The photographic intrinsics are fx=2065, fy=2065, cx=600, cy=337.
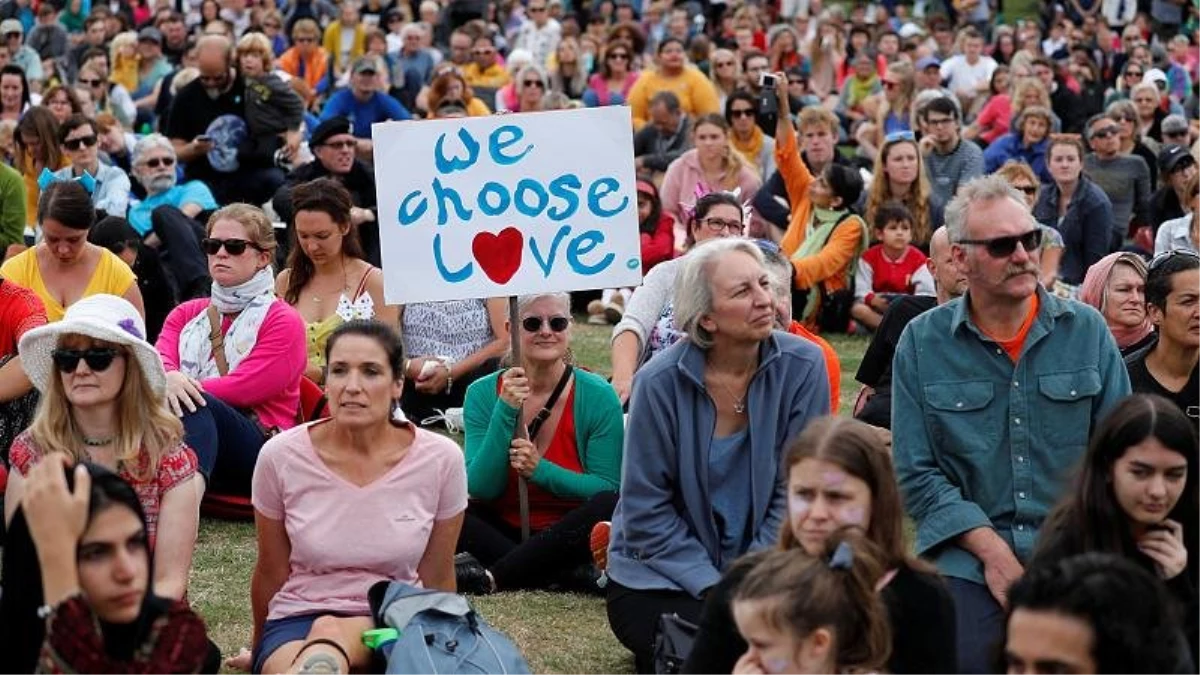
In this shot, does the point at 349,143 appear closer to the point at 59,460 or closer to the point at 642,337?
the point at 642,337

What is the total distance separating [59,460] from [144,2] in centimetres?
2434

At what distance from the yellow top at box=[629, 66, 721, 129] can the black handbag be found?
42.7 ft

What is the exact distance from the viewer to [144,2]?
2791 centimetres

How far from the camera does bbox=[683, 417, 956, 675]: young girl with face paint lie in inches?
196

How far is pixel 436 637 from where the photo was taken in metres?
5.85

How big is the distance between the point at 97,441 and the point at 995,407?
2.69 m

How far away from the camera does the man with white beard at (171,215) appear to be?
12.0m

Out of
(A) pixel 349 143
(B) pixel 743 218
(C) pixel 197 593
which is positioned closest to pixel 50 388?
(C) pixel 197 593

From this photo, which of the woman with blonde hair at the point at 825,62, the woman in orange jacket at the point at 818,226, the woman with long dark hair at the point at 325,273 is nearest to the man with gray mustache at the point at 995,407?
the woman with long dark hair at the point at 325,273

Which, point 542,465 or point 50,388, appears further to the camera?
point 542,465

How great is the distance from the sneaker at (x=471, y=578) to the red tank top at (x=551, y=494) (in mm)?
331

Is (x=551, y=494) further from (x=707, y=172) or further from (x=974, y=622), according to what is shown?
(x=707, y=172)

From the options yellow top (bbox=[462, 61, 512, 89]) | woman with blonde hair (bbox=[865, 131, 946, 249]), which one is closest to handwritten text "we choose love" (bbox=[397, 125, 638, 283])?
woman with blonde hair (bbox=[865, 131, 946, 249])

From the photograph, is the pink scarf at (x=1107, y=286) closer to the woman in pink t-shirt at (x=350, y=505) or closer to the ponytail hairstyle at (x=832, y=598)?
the woman in pink t-shirt at (x=350, y=505)
